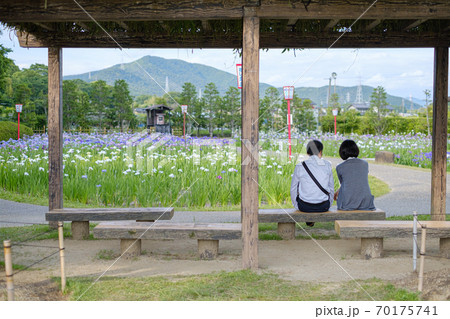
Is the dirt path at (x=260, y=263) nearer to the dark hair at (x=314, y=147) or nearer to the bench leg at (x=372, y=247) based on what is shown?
the bench leg at (x=372, y=247)

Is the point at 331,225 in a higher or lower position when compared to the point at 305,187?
lower

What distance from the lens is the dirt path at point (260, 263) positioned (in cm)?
393

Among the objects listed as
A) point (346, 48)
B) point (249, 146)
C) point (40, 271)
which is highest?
point (346, 48)

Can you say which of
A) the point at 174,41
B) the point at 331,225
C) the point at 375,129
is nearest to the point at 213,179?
the point at 331,225

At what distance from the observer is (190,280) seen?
3877 mm

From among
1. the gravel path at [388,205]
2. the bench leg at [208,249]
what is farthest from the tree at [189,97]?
the bench leg at [208,249]

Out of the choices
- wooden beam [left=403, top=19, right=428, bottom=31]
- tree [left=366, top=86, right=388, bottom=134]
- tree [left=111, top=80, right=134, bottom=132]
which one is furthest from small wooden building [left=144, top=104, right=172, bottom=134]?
wooden beam [left=403, top=19, right=428, bottom=31]

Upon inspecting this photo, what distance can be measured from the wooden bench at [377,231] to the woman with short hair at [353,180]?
0.42 metres

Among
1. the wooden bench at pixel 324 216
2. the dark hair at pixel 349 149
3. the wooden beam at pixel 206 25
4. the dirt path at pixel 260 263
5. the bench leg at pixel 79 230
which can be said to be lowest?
the dirt path at pixel 260 263

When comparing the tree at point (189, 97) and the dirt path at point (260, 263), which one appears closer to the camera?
the dirt path at point (260, 263)

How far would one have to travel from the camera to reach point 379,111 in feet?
71.4

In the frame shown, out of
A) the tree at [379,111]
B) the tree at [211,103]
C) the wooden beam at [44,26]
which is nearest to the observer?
the wooden beam at [44,26]

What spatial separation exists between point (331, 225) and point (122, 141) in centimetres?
709

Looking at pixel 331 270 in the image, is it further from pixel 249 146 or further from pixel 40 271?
pixel 40 271
